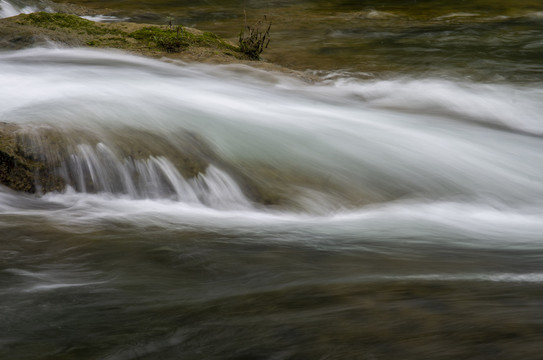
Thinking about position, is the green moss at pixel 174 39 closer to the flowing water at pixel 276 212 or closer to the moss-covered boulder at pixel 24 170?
the flowing water at pixel 276 212

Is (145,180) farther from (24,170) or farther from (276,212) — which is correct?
(276,212)

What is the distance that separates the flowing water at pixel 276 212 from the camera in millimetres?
2391

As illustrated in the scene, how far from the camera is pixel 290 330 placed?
235 cm

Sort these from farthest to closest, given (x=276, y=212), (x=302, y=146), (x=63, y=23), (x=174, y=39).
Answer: (x=63, y=23)
(x=174, y=39)
(x=302, y=146)
(x=276, y=212)

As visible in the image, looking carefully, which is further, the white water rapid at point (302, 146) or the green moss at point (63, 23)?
the green moss at point (63, 23)

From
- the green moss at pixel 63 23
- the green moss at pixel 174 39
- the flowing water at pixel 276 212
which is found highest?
the green moss at pixel 63 23

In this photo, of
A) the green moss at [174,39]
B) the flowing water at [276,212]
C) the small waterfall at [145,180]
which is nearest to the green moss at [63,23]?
the green moss at [174,39]

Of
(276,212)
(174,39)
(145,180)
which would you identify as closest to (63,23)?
(174,39)

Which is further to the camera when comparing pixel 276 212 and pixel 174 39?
pixel 174 39

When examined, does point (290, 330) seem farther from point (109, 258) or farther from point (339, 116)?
point (339, 116)

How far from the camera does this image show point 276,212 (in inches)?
160

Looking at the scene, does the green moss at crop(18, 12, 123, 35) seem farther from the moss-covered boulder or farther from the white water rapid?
the moss-covered boulder

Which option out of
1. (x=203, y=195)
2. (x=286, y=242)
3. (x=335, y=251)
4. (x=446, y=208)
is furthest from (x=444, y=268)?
(x=203, y=195)

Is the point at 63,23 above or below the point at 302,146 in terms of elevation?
above
